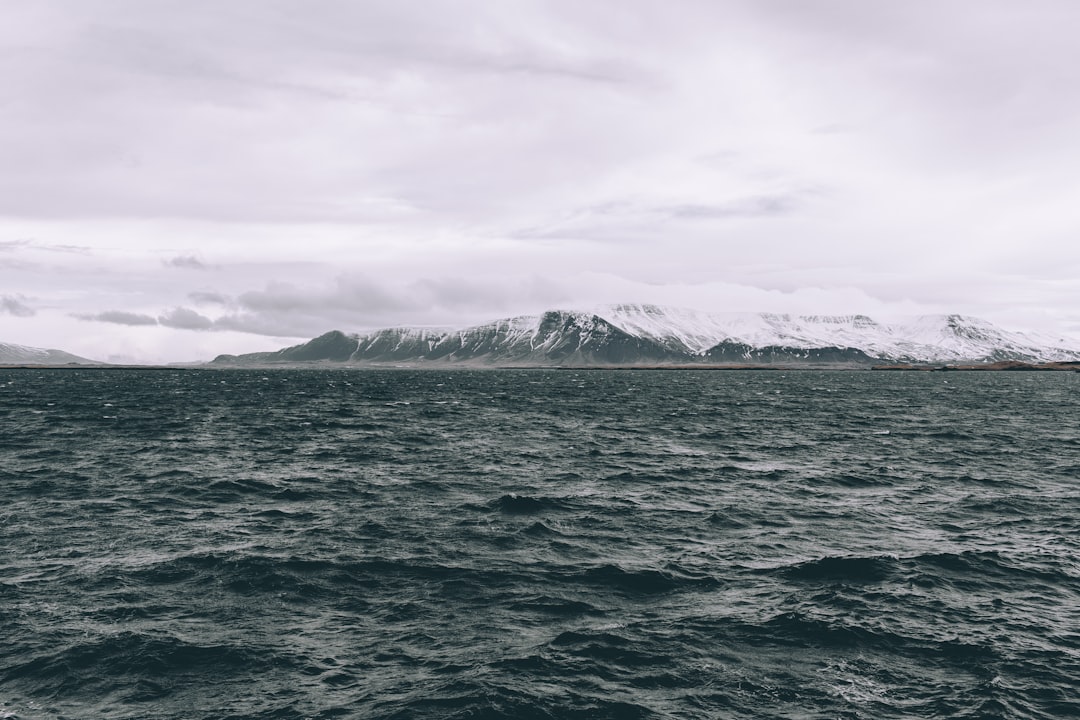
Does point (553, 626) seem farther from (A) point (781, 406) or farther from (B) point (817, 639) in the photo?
(A) point (781, 406)

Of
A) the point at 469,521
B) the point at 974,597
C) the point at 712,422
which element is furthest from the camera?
the point at 712,422

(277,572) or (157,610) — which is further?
(277,572)

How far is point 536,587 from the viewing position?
2869 cm

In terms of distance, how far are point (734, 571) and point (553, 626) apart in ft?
32.9

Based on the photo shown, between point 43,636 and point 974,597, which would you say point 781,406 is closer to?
point 974,597

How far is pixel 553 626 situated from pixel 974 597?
16865mm

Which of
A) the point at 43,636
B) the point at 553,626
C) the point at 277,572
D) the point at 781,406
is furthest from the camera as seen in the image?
the point at 781,406

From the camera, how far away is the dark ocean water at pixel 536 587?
20.1m

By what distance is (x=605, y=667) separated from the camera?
21500 millimetres

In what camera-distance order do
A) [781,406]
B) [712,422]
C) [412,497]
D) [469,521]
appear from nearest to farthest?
[469,521] → [412,497] → [712,422] → [781,406]

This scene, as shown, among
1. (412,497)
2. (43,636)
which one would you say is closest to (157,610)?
(43,636)

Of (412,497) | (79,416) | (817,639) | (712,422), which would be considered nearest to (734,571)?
(817,639)

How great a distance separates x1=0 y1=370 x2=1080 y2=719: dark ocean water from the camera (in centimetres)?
2014

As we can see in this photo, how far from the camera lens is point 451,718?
1861 cm
